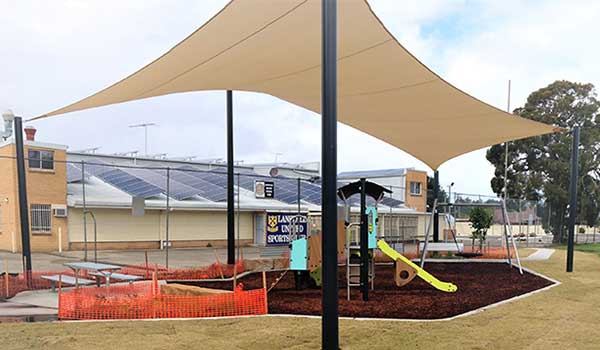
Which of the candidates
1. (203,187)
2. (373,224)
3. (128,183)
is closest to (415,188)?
(203,187)

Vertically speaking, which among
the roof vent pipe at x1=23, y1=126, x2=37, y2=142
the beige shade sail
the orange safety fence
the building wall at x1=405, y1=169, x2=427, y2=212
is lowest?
the orange safety fence

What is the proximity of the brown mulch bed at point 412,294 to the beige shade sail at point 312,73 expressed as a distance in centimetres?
337

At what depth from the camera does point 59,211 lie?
19.7 metres

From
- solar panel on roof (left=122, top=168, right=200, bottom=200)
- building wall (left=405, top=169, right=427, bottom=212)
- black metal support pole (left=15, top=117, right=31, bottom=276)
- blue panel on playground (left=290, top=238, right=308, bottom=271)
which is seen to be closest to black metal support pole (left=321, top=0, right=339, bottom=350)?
blue panel on playground (left=290, top=238, right=308, bottom=271)

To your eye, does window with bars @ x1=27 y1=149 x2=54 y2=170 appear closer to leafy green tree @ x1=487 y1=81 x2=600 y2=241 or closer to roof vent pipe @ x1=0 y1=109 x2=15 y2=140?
roof vent pipe @ x1=0 y1=109 x2=15 y2=140

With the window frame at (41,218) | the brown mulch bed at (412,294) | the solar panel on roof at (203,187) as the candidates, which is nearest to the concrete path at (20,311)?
the brown mulch bed at (412,294)

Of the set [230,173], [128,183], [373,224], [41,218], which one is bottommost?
[41,218]

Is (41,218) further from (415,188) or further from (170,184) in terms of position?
(415,188)

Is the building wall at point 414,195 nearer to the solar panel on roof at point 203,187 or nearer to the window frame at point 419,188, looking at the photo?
the window frame at point 419,188

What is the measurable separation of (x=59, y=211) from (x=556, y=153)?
83.5ft

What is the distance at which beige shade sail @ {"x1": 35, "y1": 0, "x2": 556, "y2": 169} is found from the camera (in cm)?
589

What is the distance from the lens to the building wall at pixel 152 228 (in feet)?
68.6

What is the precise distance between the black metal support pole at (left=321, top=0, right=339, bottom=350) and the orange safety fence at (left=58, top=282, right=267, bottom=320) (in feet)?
7.02

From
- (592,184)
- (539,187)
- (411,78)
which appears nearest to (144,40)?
(411,78)
